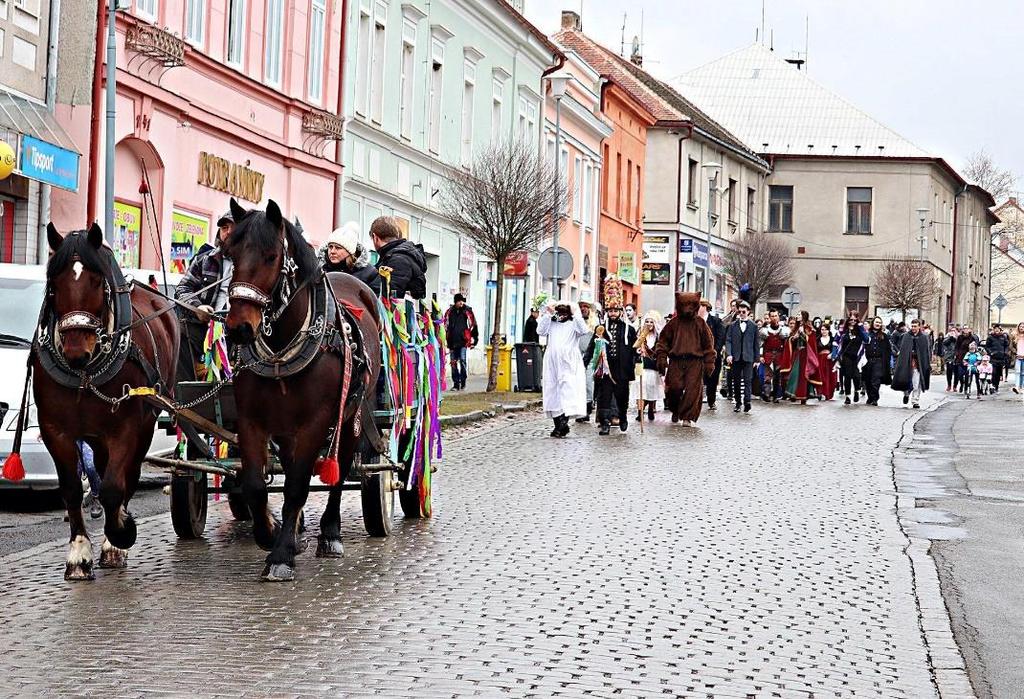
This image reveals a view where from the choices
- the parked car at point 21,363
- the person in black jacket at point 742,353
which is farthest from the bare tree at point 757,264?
the parked car at point 21,363

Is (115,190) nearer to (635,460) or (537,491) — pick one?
(635,460)

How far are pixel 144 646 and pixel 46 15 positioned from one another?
672 inches

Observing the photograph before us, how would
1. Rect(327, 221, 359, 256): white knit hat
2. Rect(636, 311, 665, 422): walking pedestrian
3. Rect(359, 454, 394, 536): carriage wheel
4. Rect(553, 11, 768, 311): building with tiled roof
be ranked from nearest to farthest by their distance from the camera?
Rect(359, 454, 394, 536): carriage wheel → Rect(327, 221, 359, 256): white knit hat → Rect(636, 311, 665, 422): walking pedestrian → Rect(553, 11, 768, 311): building with tiled roof

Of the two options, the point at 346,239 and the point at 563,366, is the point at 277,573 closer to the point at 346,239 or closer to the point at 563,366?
the point at 346,239

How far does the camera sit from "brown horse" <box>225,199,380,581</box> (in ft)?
29.0

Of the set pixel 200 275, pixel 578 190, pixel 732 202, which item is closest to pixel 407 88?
pixel 578 190

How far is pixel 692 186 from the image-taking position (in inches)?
2724

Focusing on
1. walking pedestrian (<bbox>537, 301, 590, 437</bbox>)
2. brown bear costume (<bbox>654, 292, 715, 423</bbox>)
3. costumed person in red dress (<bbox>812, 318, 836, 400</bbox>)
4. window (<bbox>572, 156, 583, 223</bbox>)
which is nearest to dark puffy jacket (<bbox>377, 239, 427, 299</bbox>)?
walking pedestrian (<bbox>537, 301, 590, 437</bbox>)

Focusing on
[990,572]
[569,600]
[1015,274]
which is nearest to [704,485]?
[990,572]

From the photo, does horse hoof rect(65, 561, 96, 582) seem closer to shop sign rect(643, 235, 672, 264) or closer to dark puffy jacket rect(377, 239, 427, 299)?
dark puffy jacket rect(377, 239, 427, 299)

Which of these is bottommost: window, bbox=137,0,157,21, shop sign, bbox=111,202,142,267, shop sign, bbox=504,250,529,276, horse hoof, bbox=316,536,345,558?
horse hoof, bbox=316,536,345,558

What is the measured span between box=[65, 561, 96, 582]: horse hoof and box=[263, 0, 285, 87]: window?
20497 mm

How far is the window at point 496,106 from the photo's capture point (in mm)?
43375

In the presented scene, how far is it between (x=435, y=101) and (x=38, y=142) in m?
18.1
